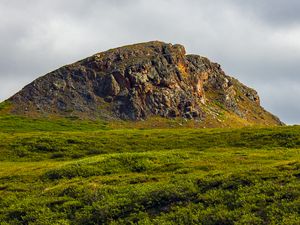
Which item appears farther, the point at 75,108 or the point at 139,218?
the point at 75,108

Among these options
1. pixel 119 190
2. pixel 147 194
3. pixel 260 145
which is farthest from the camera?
pixel 260 145

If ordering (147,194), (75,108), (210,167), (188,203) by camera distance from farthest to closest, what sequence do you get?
(75,108)
(210,167)
(147,194)
(188,203)

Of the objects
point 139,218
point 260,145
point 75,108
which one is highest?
point 75,108

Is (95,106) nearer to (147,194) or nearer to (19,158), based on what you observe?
(19,158)

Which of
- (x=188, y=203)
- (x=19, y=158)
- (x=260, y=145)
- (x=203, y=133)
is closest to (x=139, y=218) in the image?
(x=188, y=203)

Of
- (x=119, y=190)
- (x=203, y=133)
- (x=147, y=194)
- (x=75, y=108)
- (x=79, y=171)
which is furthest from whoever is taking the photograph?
(x=75, y=108)

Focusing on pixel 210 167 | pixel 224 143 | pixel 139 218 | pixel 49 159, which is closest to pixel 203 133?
pixel 224 143

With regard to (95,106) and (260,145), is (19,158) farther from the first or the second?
(95,106)

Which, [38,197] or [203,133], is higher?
[203,133]

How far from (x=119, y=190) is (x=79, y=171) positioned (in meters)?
11.0

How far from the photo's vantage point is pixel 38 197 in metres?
43.4

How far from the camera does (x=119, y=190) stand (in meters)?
41.6

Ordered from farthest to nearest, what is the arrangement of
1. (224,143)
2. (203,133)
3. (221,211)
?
(203,133) → (224,143) → (221,211)

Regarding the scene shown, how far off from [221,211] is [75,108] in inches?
6393
